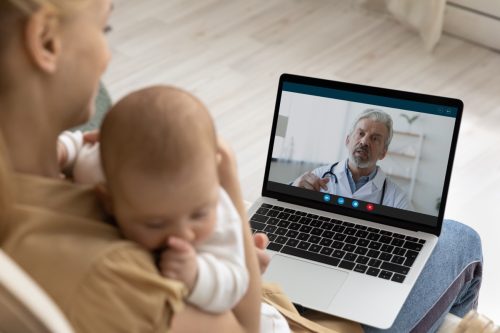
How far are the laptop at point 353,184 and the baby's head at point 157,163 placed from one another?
689mm

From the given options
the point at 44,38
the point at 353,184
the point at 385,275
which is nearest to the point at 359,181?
the point at 353,184

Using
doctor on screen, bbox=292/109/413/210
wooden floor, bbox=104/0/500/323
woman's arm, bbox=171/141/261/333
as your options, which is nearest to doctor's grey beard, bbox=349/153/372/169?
doctor on screen, bbox=292/109/413/210

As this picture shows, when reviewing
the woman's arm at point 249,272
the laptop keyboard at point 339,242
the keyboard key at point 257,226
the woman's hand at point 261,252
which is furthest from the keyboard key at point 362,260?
the woman's arm at point 249,272

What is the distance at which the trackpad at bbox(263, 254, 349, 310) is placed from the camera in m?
1.55

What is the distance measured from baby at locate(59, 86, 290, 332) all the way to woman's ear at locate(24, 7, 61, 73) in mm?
88

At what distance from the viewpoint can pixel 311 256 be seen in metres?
1.68

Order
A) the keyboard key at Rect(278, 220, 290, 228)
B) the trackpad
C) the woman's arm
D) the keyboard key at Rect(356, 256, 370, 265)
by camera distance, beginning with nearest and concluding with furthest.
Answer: the woman's arm < the trackpad < the keyboard key at Rect(356, 256, 370, 265) < the keyboard key at Rect(278, 220, 290, 228)

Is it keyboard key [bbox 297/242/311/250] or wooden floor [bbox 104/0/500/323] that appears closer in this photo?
keyboard key [bbox 297/242/311/250]

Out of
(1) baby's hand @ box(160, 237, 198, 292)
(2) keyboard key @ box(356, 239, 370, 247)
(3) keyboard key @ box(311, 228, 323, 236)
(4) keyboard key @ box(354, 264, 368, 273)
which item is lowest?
(4) keyboard key @ box(354, 264, 368, 273)

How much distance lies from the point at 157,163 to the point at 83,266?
122 millimetres

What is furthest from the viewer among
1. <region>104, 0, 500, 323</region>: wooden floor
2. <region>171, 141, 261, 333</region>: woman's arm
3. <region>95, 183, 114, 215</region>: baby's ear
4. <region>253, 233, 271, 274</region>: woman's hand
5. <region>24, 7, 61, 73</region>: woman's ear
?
<region>104, 0, 500, 323</region>: wooden floor

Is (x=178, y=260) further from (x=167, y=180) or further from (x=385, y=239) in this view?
(x=385, y=239)

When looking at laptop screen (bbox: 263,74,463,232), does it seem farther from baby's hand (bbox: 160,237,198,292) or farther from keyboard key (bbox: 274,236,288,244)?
baby's hand (bbox: 160,237,198,292)

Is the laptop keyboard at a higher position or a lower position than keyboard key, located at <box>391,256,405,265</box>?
lower
